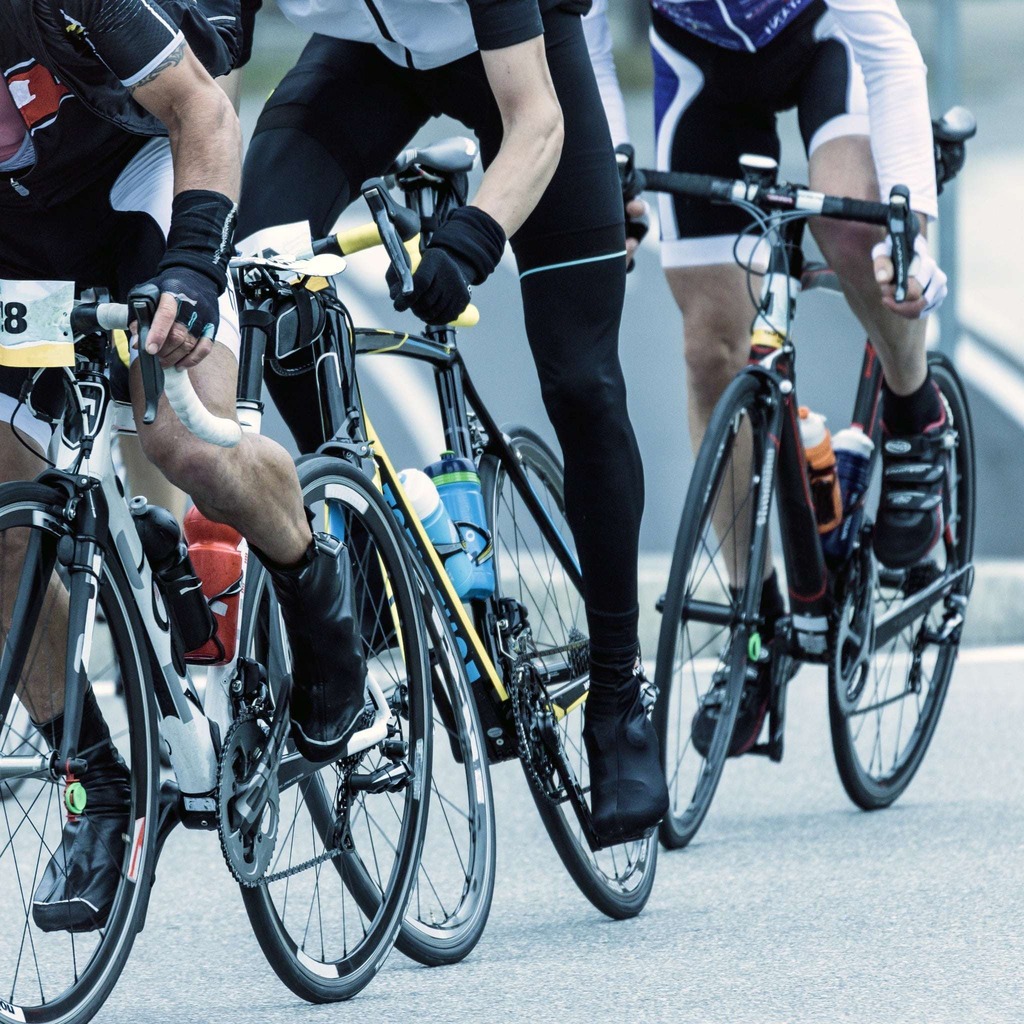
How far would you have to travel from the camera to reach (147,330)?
8.97ft

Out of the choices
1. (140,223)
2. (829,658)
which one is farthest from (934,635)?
(140,223)

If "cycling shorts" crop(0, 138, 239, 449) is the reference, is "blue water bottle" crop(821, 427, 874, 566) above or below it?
below

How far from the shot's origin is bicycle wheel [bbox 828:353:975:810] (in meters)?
5.05

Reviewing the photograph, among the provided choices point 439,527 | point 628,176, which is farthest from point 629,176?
point 439,527

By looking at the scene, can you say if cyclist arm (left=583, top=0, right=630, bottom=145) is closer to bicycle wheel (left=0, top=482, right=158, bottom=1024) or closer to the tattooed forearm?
the tattooed forearm

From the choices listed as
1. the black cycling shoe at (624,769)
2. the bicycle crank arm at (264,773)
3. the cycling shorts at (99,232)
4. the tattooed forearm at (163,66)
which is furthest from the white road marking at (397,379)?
the tattooed forearm at (163,66)

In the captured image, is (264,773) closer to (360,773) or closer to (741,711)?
(360,773)

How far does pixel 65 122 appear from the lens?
10.3 ft

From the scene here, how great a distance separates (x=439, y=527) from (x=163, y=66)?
3.68 ft

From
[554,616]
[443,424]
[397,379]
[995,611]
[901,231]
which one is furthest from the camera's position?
[397,379]

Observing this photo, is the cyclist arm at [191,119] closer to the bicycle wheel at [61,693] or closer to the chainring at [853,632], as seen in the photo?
the bicycle wheel at [61,693]

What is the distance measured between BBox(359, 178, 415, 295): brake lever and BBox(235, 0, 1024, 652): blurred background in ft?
14.9

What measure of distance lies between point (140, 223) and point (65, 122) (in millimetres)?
214

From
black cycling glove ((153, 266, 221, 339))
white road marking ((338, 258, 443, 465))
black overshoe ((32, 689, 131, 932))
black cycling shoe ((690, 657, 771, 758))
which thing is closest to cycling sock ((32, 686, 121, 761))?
black overshoe ((32, 689, 131, 932))
